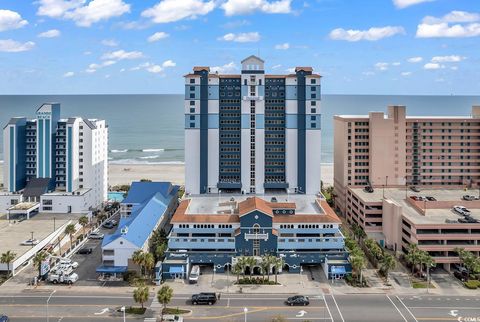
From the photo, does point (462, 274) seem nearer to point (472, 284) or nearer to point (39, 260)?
point (472, 284)

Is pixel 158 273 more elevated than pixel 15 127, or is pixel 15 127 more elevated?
pixel 15 127

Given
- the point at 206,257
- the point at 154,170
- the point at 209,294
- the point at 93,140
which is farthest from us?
the point at 154,170

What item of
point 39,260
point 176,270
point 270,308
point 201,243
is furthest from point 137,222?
point 270,308

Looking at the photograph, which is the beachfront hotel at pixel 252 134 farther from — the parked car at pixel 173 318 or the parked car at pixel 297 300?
the parked car at pixel 173 318

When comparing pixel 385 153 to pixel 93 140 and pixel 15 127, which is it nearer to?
pixel 93 140

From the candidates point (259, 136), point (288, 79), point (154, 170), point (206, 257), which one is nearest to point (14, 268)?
point (206, 257)

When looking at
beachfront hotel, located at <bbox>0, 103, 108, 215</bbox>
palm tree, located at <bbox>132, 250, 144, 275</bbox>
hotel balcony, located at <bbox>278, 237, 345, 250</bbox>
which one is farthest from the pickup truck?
beachfront hotel, located at <bbox>0, 103, 108, 215</bbox>
